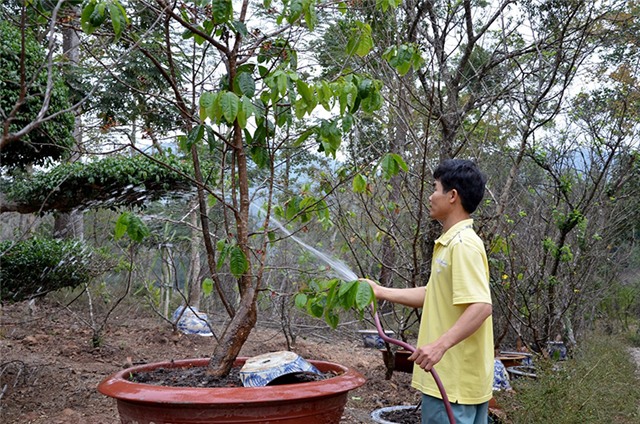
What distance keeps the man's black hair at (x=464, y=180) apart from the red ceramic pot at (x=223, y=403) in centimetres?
85

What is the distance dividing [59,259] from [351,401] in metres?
2.35

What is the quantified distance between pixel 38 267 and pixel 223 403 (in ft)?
9.16

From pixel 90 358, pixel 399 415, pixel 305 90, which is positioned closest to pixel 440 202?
pixel 305 90

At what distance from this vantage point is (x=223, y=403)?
2146 mm

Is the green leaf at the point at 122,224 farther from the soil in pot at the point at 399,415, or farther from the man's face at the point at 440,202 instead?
the soil in pot at the point at 399,415

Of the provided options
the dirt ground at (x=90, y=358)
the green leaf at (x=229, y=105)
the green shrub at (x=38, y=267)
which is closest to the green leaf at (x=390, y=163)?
the green leaf at (x=229, y=105)

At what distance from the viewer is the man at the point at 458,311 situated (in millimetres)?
2070

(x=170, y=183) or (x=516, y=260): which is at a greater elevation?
(x=170, y=183)

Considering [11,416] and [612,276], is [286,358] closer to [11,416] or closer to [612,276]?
[11,416]

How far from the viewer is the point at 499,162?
7.63 meters

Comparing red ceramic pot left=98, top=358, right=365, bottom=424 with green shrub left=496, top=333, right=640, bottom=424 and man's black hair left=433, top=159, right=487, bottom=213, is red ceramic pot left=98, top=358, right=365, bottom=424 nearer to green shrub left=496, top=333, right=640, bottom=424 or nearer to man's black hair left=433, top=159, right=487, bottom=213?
man's black hair left=433, top=159, right=487, bottom=213

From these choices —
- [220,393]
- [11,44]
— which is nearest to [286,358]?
[220,393]

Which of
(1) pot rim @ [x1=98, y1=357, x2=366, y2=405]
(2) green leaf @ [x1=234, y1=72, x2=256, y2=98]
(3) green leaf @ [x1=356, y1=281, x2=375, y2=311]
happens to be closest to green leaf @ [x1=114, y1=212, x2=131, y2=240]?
(1) pot rim @ [x1=98, y1=357, x2=366, y2=405]

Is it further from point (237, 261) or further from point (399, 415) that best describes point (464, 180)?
point (399, 415)
